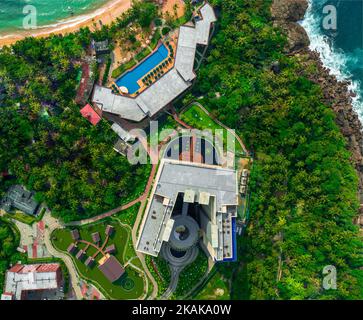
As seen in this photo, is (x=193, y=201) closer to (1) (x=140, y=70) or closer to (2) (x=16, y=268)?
(1) (x=140, y=70)

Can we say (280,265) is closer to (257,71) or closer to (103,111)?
(257,71)

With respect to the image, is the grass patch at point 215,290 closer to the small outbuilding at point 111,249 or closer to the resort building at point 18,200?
the small outbuilding at point 111,249

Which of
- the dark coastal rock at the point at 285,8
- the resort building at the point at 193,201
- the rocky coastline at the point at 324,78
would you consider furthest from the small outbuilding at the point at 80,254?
the dark coastal rock at the point at 285,8

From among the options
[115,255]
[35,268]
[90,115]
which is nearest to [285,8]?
[90,115]

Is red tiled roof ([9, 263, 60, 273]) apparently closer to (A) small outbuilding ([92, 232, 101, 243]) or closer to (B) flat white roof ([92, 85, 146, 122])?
(A) small outbuilding ([92, 232, 101, 243])
